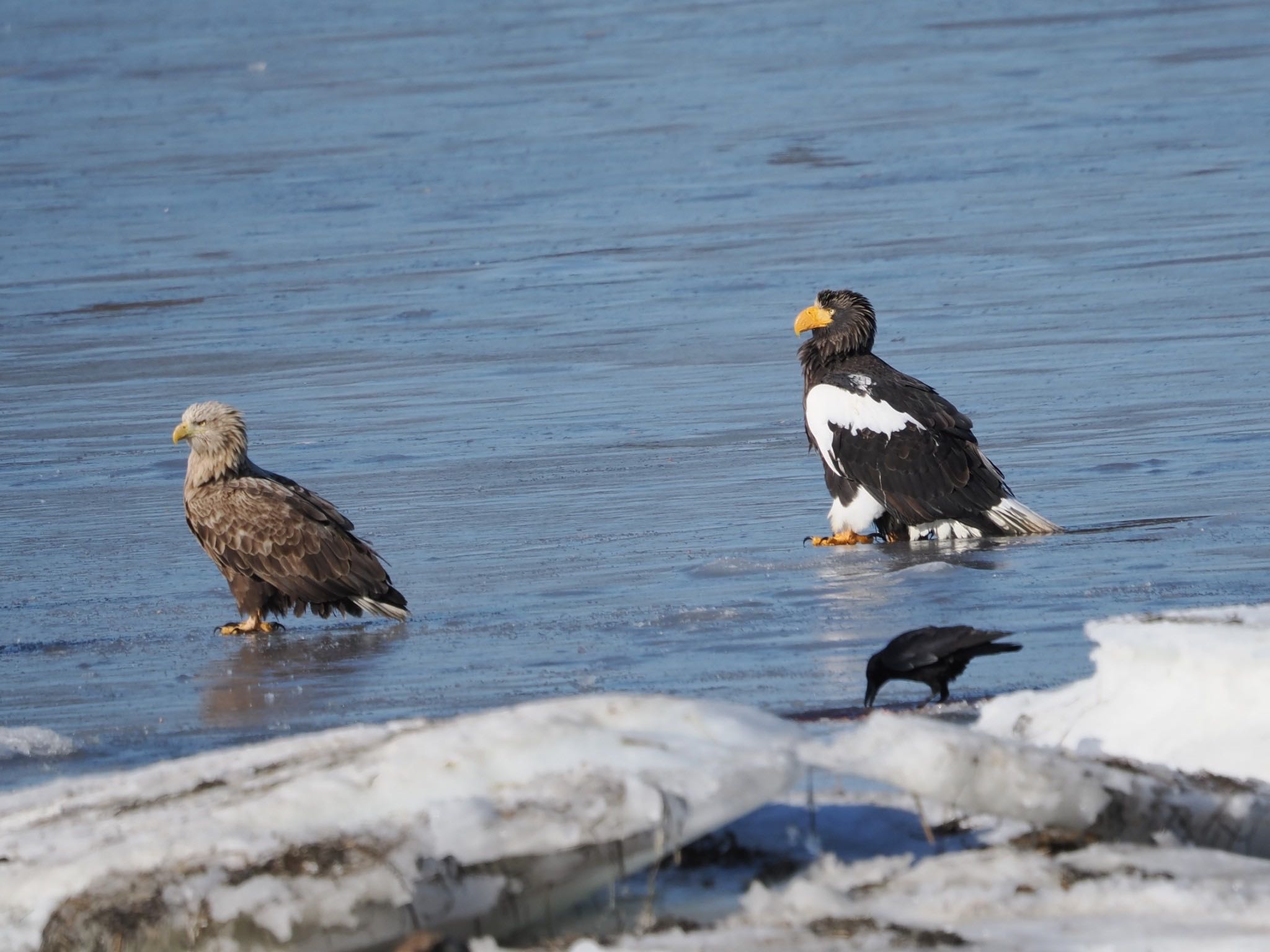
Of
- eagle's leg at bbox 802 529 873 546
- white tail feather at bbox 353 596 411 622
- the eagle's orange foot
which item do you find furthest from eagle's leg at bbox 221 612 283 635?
eagle's leg at bbox 802 529 873 546

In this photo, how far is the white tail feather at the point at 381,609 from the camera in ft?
24.9

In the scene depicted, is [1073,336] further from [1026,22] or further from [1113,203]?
[1026,22]

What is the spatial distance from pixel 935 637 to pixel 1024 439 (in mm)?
4769

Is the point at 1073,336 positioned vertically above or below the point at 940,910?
above

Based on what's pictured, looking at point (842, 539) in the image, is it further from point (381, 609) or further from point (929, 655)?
point (929, 655)

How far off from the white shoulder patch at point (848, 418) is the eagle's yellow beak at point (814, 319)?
0.49 m

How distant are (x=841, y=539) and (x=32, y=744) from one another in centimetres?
379

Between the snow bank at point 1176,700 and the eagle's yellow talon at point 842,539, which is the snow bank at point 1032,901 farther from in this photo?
the eagle's yellow talon at point 842,539

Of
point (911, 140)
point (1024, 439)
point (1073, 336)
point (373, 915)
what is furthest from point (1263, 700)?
point (911, 140)

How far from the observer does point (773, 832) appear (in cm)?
386

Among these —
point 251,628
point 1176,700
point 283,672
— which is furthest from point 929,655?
point 251,628

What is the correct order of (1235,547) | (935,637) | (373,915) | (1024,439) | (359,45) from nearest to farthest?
(373,915) → (935,637) → (1235,547) → (1024,439) → (359,45)

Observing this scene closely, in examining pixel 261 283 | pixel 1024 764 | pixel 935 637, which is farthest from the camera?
pixel 261 283

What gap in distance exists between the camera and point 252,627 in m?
7.84
